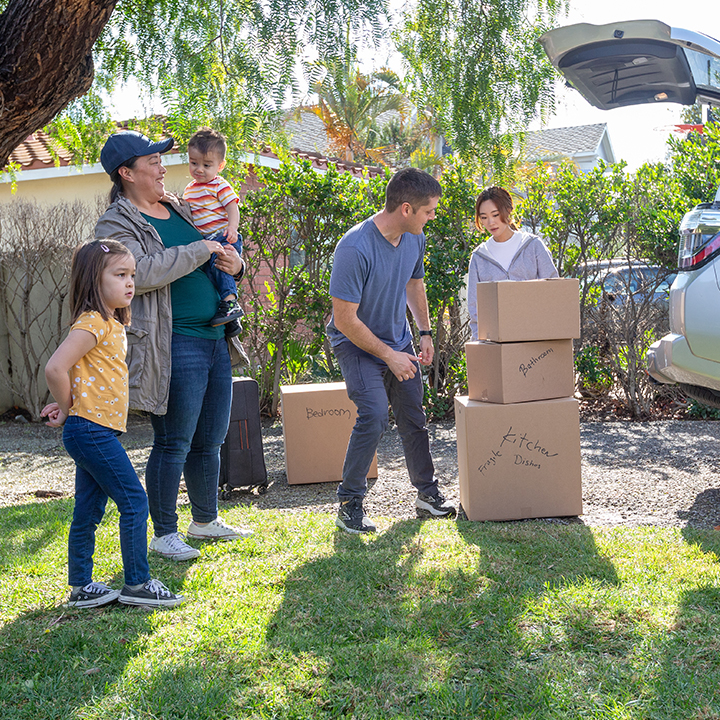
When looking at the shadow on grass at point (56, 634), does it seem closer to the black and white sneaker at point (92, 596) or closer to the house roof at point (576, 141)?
the black and white sneaker at point (92, 596)

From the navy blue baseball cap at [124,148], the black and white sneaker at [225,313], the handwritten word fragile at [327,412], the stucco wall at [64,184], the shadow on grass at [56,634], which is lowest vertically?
the shadow on grass at [56,634]

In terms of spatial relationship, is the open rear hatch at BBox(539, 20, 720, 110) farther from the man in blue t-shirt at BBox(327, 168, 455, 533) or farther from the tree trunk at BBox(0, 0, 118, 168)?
the tree trunk at BBox(0, 0, 118, 168)

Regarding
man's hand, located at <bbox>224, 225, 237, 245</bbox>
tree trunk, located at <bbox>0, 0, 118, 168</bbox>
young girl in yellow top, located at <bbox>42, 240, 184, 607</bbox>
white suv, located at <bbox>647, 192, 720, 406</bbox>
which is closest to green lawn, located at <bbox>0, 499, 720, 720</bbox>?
young girl in yellow top, located at <bbox>42, 240, 184, 607</bbox>

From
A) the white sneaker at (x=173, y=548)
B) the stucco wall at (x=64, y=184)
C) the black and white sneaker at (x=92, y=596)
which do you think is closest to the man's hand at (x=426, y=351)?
the white sneaker at (x=173, y=548)

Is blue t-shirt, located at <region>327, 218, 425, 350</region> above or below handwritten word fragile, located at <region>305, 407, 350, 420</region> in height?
above

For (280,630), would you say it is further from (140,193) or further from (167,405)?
(140,193)

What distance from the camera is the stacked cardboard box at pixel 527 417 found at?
3.99m

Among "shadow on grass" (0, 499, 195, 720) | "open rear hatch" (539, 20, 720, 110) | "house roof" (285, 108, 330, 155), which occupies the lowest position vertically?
"shadow on grass" (0, 499, 195, 720)

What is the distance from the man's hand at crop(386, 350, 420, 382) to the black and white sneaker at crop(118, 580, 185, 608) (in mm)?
1570

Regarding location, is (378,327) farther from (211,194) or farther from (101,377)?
(101,377)

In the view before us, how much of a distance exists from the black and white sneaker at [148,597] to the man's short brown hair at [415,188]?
2.16 m

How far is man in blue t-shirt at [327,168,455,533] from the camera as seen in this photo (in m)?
3.86

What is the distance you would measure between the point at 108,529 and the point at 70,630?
143 cm

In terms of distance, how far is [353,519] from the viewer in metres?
3.96
